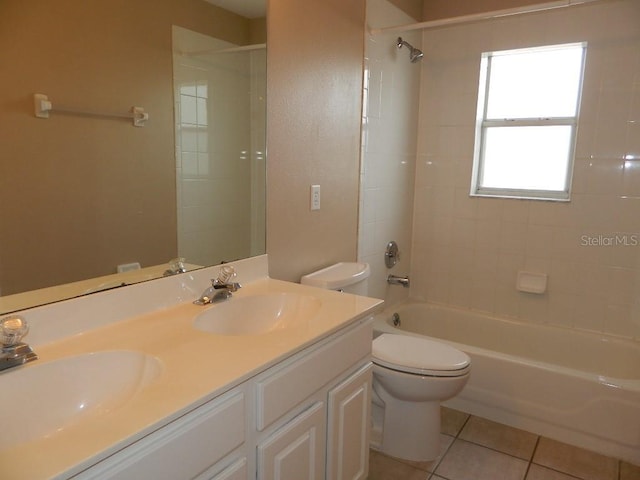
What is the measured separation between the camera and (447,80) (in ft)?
9.78

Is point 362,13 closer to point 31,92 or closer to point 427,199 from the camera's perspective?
point 427,199

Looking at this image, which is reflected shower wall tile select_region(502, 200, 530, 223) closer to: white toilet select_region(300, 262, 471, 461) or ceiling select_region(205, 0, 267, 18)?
white toilet select_region(300, 262, 471, 461)

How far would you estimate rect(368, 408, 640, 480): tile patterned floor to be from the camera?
203 centimetres

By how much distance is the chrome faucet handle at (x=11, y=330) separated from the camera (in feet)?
3.24

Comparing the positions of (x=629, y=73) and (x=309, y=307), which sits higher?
(x=629, y=73)

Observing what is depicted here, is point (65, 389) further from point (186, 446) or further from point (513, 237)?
point (513, 237)

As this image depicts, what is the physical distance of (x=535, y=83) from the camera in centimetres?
289

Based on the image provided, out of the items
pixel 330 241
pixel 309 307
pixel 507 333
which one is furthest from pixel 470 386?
pixel 309 307

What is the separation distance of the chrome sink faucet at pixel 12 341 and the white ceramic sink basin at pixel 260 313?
0.54m

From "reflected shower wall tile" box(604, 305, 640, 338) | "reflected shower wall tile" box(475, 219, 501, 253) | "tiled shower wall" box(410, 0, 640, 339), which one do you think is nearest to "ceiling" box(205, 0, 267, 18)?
"tiled shower wall" box(410, 0, 640, 339)

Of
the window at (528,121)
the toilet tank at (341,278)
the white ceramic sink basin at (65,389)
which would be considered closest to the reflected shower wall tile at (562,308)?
the window at (528,121)

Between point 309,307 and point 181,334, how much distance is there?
494 millimetres

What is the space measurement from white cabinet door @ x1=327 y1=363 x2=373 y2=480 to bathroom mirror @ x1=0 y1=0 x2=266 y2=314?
0.64 meters

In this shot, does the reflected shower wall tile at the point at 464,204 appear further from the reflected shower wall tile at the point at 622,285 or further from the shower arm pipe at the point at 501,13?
the shower arm pipe at the point at 501,13
